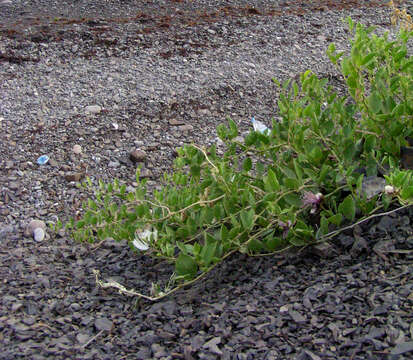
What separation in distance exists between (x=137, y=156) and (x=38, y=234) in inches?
33.2

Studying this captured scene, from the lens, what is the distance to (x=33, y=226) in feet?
9.46

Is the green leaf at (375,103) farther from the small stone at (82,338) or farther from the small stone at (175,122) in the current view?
the small stone at (175,122)

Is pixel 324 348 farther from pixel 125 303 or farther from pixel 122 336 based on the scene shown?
pixel 125 303

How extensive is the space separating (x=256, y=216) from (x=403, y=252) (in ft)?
1.62

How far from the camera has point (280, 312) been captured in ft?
5.84

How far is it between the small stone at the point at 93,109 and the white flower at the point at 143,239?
192 cm

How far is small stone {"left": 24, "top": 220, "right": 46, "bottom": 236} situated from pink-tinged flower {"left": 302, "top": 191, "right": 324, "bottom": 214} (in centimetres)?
144

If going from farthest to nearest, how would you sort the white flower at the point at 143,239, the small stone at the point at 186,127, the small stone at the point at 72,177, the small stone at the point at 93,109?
1. the small stone at the point at 93,109
2. the small stone at the point at 186,127
3. the small stone at the point at 72,177
4. the white flower at the point at 143,239

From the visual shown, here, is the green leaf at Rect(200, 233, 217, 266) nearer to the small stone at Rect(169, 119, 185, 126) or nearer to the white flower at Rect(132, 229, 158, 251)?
the white flower at Rect(132, 229, 158, 251)

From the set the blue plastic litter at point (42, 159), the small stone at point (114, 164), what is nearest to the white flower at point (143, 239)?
the small stone at point (114, 164)

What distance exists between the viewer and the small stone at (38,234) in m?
2.80

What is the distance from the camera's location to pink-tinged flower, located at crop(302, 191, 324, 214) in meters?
2.01

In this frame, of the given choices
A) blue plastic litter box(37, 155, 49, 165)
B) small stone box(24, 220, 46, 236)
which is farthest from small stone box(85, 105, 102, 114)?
small stone box(24, 220, 46, 236)

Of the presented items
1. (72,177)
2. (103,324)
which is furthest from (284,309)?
(72,177)
